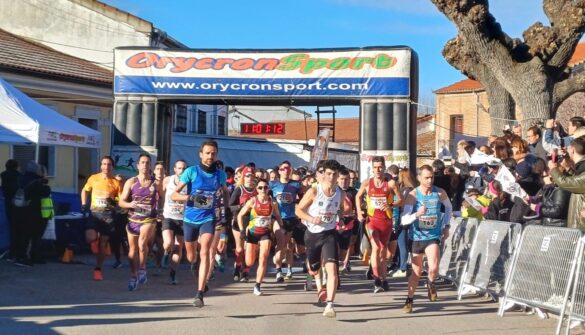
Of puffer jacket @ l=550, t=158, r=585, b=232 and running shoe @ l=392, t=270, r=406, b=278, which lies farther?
running shoe @ l=392, t=270, r=406, b=278

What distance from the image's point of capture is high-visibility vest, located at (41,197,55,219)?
14.5 m

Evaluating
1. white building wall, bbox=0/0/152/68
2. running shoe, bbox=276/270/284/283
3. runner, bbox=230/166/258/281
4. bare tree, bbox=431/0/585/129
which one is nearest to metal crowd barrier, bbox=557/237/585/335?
running shoe, bbox=276/270/284/283

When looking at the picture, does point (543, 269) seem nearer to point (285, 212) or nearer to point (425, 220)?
point (425, 220)

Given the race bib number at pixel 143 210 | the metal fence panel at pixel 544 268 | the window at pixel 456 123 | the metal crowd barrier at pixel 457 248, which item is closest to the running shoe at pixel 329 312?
the metal fence panel at pixel 544 268

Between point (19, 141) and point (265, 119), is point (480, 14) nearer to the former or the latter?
point (19, 141)

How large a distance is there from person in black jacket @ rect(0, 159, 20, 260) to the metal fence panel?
8561mm

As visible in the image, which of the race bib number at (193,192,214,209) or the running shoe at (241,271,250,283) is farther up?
the race bib number at (193,192,214,209)

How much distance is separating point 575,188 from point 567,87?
11149 millimetres

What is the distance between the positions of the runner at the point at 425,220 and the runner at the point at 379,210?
1287 mm

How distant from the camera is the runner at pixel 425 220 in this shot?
10805 mm

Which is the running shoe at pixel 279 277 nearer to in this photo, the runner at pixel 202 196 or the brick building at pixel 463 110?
the runner at pixel 202 196

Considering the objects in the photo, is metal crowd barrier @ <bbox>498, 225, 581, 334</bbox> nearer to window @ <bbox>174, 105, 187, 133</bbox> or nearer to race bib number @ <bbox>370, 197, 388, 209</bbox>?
race bib number @ <bbox>370, 197, 388, 209</bbox>

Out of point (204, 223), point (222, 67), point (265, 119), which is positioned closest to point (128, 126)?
point (222, 67)

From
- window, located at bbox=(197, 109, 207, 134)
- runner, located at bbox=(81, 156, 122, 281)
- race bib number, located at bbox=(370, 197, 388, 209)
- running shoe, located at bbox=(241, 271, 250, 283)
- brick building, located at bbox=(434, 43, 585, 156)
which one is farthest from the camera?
brick building, located at bbox=(434, 43, 585, 156)
